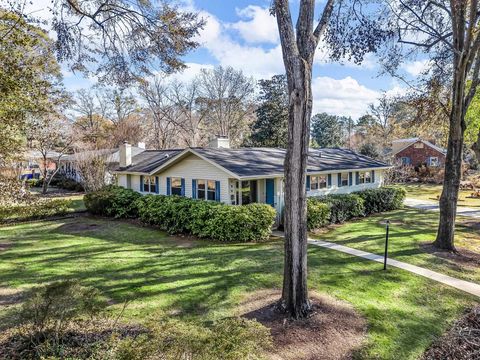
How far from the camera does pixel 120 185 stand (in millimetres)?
23000

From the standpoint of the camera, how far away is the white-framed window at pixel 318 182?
1844 centimetres

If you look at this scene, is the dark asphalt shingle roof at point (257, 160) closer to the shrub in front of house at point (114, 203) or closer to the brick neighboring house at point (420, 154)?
the shrub in front of house at point (114, 203)

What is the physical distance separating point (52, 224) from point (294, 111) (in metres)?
16.3

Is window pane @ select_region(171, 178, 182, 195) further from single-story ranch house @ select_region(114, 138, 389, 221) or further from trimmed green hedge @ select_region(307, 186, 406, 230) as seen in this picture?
trimmed green hedge @ select_region(307, 186, 406, 230)

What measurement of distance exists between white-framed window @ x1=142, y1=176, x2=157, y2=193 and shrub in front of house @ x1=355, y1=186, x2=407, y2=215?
41.0ft

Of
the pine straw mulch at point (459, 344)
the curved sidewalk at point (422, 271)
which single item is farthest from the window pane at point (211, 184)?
the pine straw mulch at point (459, 344)

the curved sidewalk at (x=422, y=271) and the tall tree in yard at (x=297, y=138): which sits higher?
the tall tree in yard at (x=297, y=138)

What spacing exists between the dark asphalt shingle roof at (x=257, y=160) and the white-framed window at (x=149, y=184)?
67 centimetres

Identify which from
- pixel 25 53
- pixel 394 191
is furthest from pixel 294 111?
pixel 394 191

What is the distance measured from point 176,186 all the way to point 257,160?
4.87 m

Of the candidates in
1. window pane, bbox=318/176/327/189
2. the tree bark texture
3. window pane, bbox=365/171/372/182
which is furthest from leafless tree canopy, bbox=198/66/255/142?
the tree bark texture

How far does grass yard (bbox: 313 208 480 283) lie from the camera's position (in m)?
10.3

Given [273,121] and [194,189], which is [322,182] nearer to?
[194,189]

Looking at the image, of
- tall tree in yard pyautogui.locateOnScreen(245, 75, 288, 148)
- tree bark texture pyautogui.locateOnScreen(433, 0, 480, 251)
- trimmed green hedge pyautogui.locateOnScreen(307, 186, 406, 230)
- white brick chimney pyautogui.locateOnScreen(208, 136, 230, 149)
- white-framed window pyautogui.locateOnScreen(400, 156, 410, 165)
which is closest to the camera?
tree bark texture pyautogui.locateOnScreen(433, 0, 480, 251)
